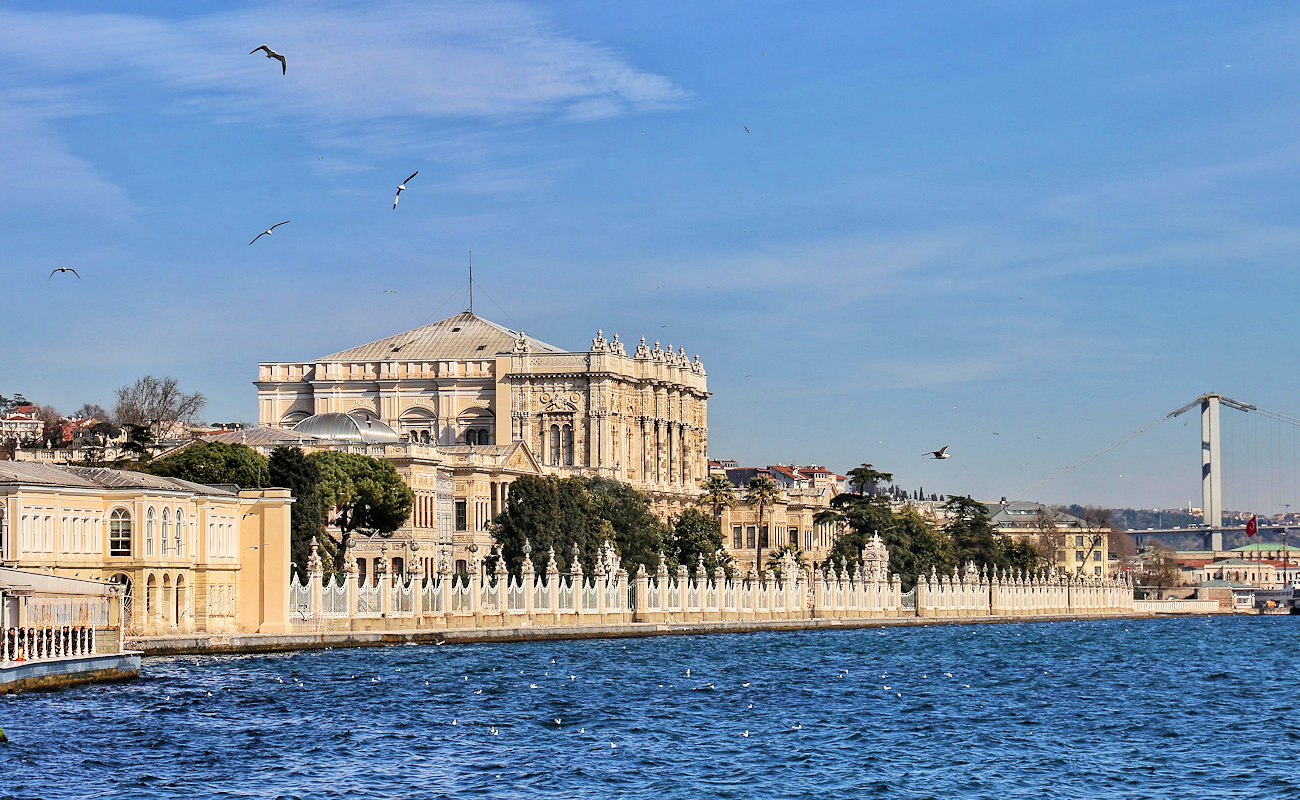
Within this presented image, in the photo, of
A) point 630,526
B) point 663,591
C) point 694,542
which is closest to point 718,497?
point 694,542

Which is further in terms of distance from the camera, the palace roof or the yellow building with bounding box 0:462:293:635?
the palace roof

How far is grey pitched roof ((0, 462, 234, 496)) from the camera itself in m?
57.6

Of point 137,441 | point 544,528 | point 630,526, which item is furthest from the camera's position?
point 630,526

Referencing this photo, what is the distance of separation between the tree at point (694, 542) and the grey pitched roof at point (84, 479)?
143 ft

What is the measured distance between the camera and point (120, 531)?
2347 inches

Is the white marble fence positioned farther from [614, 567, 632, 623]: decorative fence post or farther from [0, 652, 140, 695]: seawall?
[0, 652, 140, 695]: seawall

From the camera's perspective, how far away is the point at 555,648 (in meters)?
68.8

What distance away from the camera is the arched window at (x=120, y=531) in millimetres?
59594

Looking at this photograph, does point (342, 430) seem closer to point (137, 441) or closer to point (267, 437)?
point (267, 437)

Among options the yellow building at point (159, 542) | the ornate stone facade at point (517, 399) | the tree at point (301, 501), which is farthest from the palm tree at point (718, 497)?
the yellow building at point (159, 542)

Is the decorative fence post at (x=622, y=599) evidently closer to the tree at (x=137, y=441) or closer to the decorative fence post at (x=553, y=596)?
the decorative fence post at (x=553, y=596)

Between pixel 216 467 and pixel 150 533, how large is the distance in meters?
20.6

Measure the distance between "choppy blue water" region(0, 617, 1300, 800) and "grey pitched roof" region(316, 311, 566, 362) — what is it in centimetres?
7147

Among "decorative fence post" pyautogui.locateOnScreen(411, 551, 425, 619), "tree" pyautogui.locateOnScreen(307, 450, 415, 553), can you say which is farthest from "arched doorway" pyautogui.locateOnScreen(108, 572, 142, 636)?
"tree" pyautogui.locateOnScreen(307, 450, 415, 553)
